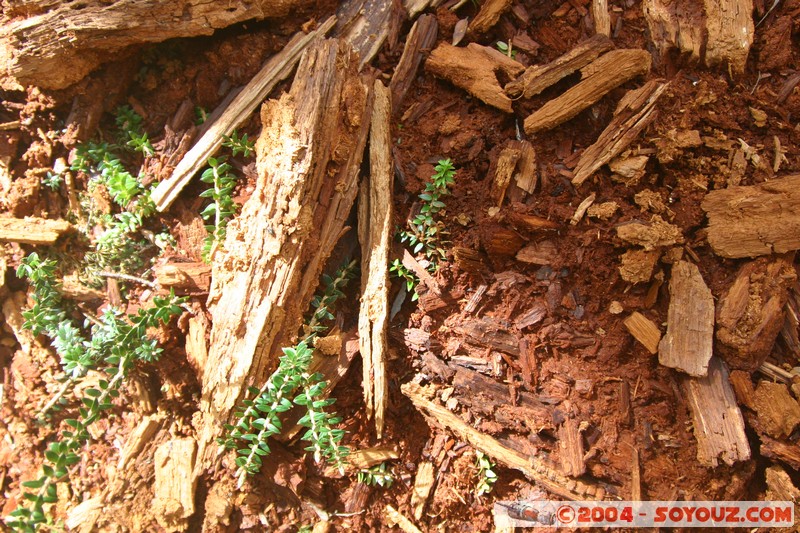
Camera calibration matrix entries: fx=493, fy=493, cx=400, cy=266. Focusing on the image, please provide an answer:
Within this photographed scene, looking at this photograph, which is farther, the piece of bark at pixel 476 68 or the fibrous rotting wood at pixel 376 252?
the piece of bark at pixel 476 68

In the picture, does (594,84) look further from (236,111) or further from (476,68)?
(236,111)

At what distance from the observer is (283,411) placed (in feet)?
7.32

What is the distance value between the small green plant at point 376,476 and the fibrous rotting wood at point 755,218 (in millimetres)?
1840

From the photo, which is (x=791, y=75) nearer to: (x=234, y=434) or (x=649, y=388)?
(x=649, y=388)

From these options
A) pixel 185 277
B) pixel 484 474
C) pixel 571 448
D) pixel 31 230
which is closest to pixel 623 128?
pixel 571 448

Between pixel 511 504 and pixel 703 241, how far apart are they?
1.50 metres

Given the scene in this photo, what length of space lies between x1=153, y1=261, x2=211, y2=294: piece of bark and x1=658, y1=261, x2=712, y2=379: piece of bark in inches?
85.8

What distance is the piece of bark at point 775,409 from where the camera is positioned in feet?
6.90

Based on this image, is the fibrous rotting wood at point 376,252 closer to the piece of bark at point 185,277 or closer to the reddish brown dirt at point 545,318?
the reddish brown dirt at point 545,318

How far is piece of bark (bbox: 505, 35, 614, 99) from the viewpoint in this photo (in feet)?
8.02

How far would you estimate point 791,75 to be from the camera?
241 cm

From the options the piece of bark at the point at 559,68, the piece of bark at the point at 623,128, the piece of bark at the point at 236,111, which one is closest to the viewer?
the piece of bark at the point at 623,128

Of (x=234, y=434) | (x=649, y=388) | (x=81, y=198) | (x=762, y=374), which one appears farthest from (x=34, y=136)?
(x=762, y=374)

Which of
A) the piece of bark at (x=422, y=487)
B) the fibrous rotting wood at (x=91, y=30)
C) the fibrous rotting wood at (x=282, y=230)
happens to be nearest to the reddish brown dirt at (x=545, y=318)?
the piece of bark at (x=422, y=487)
